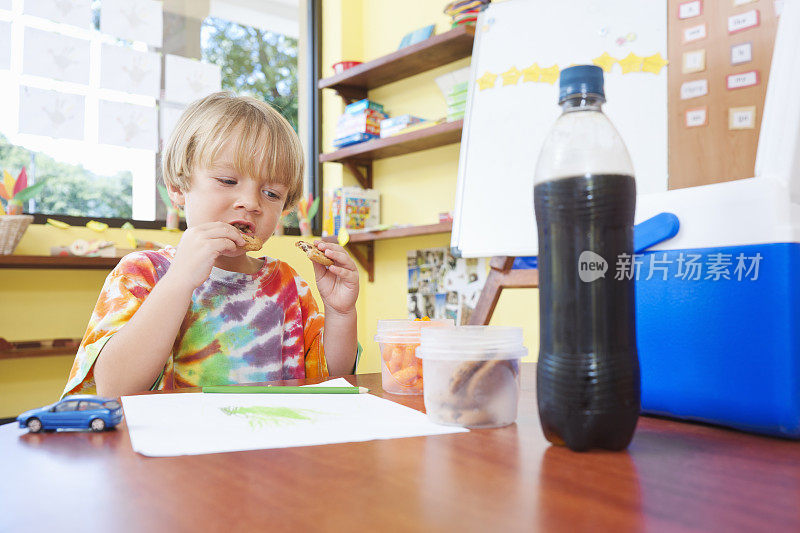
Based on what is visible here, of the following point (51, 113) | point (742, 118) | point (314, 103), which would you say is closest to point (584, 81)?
point (742, 118)

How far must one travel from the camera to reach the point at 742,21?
124 cm

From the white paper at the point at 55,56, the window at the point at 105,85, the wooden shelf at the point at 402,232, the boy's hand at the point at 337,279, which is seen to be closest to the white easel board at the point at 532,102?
the boy's hand at the point at 337,279

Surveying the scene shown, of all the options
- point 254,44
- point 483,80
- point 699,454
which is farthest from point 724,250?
point 254,44

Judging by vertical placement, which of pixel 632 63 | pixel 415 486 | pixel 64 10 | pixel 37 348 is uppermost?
pixel 64 10

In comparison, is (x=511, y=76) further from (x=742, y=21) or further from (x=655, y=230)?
(x=655, y=230)

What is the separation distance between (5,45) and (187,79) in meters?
0.72

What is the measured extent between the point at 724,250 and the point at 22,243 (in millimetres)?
2470

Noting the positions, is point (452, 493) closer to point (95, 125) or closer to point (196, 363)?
point (196, 363)

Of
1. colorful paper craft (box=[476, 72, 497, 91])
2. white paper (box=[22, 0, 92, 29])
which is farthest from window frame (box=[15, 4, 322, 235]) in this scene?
colorful paper craft (box=[476, 72, 497, 91])

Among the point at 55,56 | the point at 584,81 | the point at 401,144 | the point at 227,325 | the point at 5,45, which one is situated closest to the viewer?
the point at 584,81

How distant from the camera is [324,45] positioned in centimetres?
327

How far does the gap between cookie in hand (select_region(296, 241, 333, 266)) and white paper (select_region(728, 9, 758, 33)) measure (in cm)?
98

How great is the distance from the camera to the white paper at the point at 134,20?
259 centimetres

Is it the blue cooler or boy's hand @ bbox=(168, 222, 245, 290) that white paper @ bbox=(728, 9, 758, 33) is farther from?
boy's hand @ bbox=(168, 222, 245, 290)
